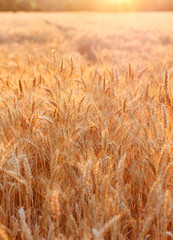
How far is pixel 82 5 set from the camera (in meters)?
26.8

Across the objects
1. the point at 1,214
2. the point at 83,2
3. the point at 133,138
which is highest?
the point at 83,2

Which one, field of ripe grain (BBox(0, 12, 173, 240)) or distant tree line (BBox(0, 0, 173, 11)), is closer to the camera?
field of ripe grain (BBox(0, 12, 173, 240))

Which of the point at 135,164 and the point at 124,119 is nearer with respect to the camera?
the point at 135,164

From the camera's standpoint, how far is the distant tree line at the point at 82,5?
21281mm

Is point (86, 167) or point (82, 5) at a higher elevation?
point (82, 5)

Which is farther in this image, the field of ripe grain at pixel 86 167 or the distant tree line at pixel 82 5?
the distant tree line at pixel 82 5

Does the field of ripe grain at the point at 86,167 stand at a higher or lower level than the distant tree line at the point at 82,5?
lower

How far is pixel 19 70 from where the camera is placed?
210cm

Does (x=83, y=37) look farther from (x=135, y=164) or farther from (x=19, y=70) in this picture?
(x=135, y=164)

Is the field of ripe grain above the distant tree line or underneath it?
underneath

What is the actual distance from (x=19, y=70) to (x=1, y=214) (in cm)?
148

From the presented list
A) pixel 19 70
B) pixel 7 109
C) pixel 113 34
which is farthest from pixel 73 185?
pixel 113 34

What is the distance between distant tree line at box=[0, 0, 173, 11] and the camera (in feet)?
69.8

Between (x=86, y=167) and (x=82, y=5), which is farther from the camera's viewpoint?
(x=82, y=5)
